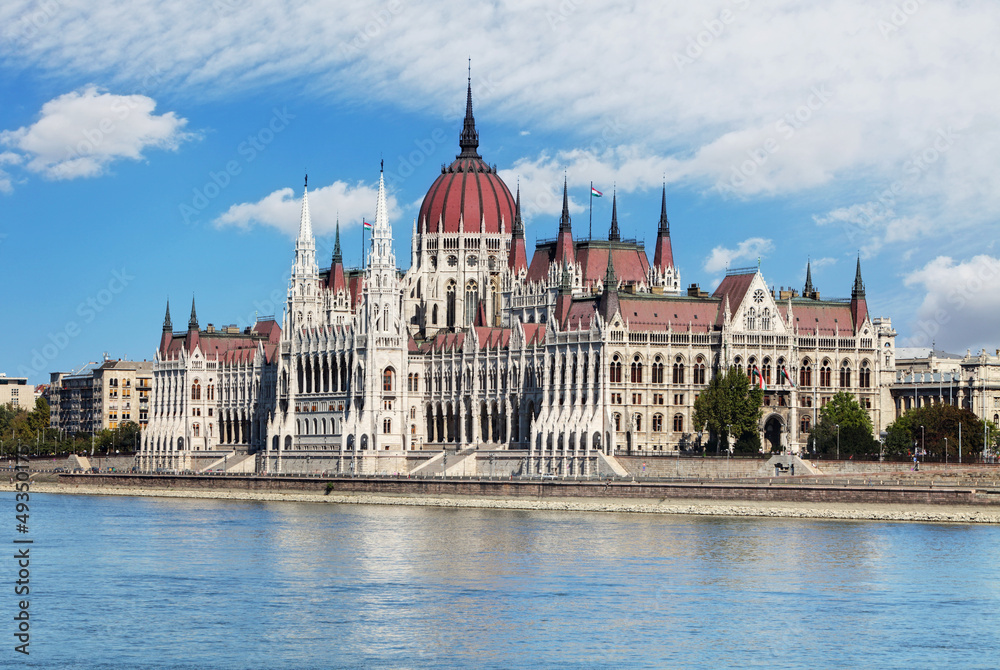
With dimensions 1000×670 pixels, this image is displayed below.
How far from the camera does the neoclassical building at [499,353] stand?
13175 centimetres

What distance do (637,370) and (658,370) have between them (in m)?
1.98

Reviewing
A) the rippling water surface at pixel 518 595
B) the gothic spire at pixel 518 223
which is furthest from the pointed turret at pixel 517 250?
the rippling water surface at pixel 518 595

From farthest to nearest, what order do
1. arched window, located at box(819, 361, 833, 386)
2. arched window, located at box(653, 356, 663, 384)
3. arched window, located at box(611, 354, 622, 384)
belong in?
1. arched window, located at box(819, 361, 833, 386)
2. arched window, located at box(653, 356, 663, 384)
3. arched window, located at box(611, 354, 622, 384)

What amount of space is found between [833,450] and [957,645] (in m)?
68.6

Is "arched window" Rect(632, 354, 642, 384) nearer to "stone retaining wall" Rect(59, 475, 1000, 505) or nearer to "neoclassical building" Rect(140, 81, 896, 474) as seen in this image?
"neoclassical building" Rect(140, 81, 896, 474)

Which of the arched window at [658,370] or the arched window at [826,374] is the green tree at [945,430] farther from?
the arched window at [658,370]

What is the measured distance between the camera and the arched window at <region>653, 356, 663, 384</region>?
Answer: 132m

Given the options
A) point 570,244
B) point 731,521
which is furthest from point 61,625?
point 570,244

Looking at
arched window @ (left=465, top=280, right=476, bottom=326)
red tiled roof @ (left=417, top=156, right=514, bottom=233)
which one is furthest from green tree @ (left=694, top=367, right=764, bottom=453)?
red tiled roof @ (left=417, top=156, right=514, bottom=233)

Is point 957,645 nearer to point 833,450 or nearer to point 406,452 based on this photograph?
point 833,450

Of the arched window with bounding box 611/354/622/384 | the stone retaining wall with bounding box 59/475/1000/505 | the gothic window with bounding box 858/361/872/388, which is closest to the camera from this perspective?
the stone retaining wall with bounding box 59/475/1000/505

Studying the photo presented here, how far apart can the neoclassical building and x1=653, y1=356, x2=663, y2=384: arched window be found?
146 mm

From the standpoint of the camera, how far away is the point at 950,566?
78.6 meters

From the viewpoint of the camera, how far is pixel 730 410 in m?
126
